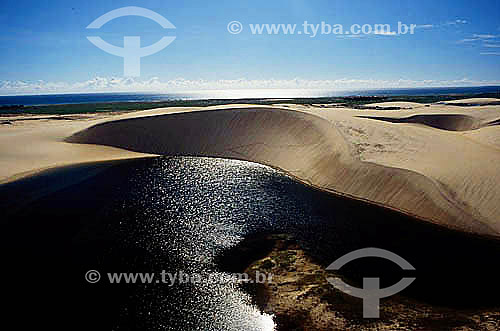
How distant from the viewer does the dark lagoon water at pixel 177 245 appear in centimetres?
748

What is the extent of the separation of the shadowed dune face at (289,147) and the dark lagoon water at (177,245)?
4.00 ft

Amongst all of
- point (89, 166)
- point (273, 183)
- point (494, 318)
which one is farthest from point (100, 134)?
point (494, 318)

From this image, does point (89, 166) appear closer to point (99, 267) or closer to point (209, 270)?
point (99, 267)

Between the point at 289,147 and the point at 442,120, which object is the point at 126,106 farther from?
the point at 442,120

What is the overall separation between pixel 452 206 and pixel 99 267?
13.4 meters

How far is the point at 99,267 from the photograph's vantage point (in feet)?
30.3

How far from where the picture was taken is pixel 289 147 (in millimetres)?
23656

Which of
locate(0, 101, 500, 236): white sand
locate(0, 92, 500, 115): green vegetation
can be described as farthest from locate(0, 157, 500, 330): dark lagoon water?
locate(0, 92, 500, 115): green vegetation

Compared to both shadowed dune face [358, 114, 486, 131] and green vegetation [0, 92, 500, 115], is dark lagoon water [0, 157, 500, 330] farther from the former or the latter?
green vegetation [0, 92, 500, 115]

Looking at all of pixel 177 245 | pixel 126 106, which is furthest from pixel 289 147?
pixel 126 106

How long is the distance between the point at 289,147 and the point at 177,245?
48.6ft

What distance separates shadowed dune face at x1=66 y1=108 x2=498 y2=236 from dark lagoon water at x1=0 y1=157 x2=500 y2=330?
1.22 meters

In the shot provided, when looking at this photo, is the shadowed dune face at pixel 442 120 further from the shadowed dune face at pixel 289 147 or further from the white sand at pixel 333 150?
the shadowed dune face at pixel 289 147

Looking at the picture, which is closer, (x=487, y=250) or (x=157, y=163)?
(x=487, y=250)
